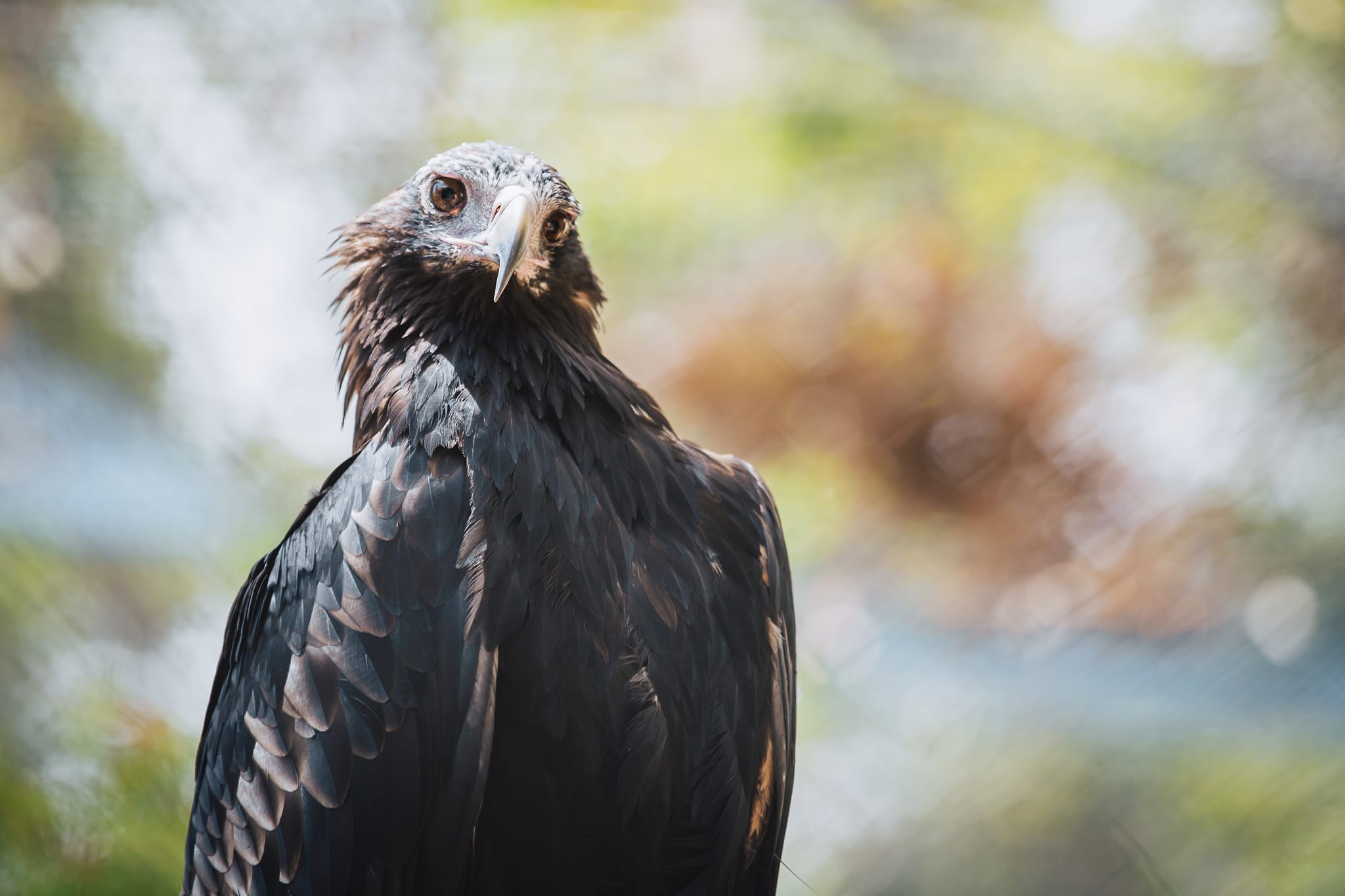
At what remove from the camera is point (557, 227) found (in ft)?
6.07

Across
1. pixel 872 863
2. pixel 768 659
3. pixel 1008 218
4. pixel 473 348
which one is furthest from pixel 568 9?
pixel 872 863

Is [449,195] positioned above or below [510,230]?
above

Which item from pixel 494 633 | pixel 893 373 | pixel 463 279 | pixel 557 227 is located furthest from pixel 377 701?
pixel 893 373

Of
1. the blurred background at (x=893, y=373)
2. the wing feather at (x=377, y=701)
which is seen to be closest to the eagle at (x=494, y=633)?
the wing feather at (x=377, y=701)

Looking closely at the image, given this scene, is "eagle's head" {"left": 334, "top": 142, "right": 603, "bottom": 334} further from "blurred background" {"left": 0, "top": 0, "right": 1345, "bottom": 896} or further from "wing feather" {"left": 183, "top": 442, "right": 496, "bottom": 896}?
"blurred background" {"left": 0, "top": 0, "right": 1345, "bottom": 896}

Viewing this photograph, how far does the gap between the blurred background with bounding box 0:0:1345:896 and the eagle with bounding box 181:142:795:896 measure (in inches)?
67.2

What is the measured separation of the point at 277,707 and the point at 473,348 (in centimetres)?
66

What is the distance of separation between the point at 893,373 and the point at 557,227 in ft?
6.41

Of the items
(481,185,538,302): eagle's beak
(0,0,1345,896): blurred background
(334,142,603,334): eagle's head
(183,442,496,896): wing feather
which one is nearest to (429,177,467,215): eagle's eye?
(334,142,603,334): eagle's head

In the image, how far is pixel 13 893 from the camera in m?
3.46

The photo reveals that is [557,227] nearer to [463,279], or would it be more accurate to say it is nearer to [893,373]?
[463,279]

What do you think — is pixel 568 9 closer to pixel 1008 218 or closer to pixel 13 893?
pixel 1008 218

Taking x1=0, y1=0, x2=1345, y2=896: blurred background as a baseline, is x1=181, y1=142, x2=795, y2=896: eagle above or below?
below

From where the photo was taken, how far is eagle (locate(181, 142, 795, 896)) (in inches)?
60.2
